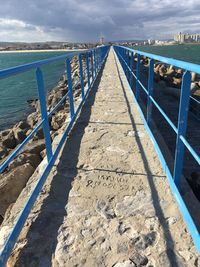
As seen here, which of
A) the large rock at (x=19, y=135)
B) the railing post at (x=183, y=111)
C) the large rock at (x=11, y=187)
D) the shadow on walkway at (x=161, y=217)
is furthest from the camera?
the large rock at (x=19, y=135)

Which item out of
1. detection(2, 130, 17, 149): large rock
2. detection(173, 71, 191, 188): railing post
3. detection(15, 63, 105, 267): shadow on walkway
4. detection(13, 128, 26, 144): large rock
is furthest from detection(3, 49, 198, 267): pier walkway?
detection(2, 130, 17, 149): large rock

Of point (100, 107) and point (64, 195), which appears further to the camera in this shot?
point (100, 107)

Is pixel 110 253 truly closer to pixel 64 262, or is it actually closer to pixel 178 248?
pixel 64 262

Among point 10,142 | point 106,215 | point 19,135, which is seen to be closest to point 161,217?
point 106,215

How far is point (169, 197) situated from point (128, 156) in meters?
1.17

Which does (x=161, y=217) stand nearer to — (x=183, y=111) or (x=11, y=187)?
(x=183, y=111)

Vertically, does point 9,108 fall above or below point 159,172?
below

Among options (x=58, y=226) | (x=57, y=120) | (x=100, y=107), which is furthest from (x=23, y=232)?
(x=57, y=120)

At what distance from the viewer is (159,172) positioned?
12.1ft

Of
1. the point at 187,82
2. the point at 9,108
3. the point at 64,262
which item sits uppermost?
the point at 187,82

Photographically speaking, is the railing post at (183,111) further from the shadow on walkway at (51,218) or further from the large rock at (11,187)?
the large rock at (11,187)

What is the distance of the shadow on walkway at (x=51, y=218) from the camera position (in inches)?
97.1

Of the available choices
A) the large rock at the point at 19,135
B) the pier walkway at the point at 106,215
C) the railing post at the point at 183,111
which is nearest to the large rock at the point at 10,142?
the large rock at the point at 19,135

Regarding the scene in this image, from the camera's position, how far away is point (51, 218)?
2.92m
